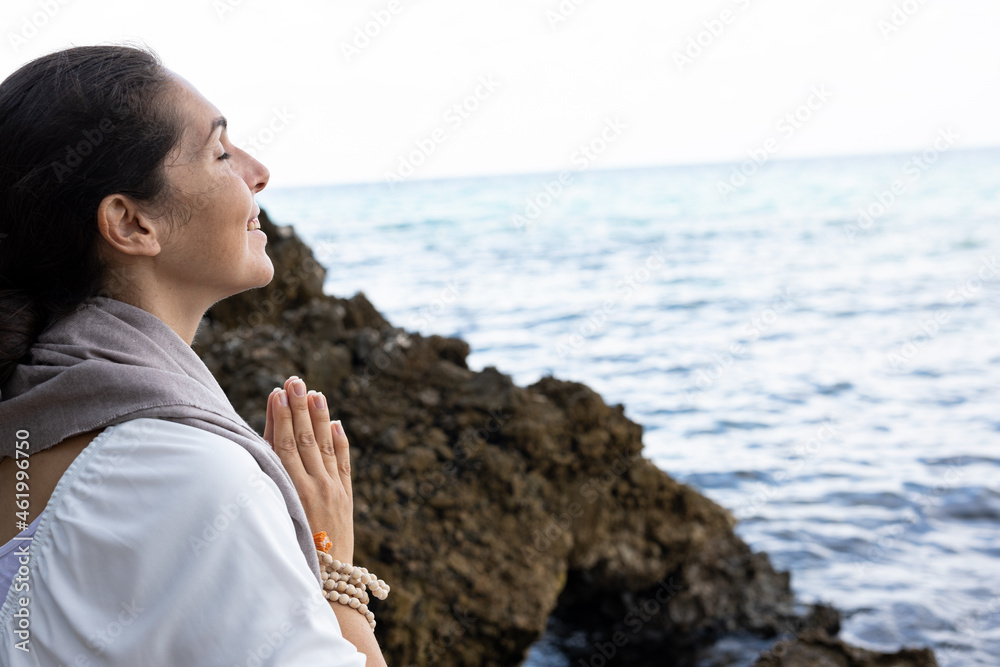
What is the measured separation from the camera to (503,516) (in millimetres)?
4137

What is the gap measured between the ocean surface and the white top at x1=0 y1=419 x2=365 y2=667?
382 cm

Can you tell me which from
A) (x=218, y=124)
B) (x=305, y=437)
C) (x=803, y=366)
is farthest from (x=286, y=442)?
(x=803, y=366)

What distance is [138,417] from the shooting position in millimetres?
1368

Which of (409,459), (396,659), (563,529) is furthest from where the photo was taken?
(563,529)

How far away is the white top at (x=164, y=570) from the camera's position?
1259mm

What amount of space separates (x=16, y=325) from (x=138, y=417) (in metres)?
0.37

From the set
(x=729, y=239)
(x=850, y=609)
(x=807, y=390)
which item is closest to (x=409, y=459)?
(x=850, y=609)

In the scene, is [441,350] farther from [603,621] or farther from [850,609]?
[850,609]

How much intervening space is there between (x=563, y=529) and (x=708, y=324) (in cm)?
1213

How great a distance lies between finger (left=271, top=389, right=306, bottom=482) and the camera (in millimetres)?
1816

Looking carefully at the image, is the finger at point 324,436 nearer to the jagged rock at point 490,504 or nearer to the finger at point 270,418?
the finger at point 270,418
